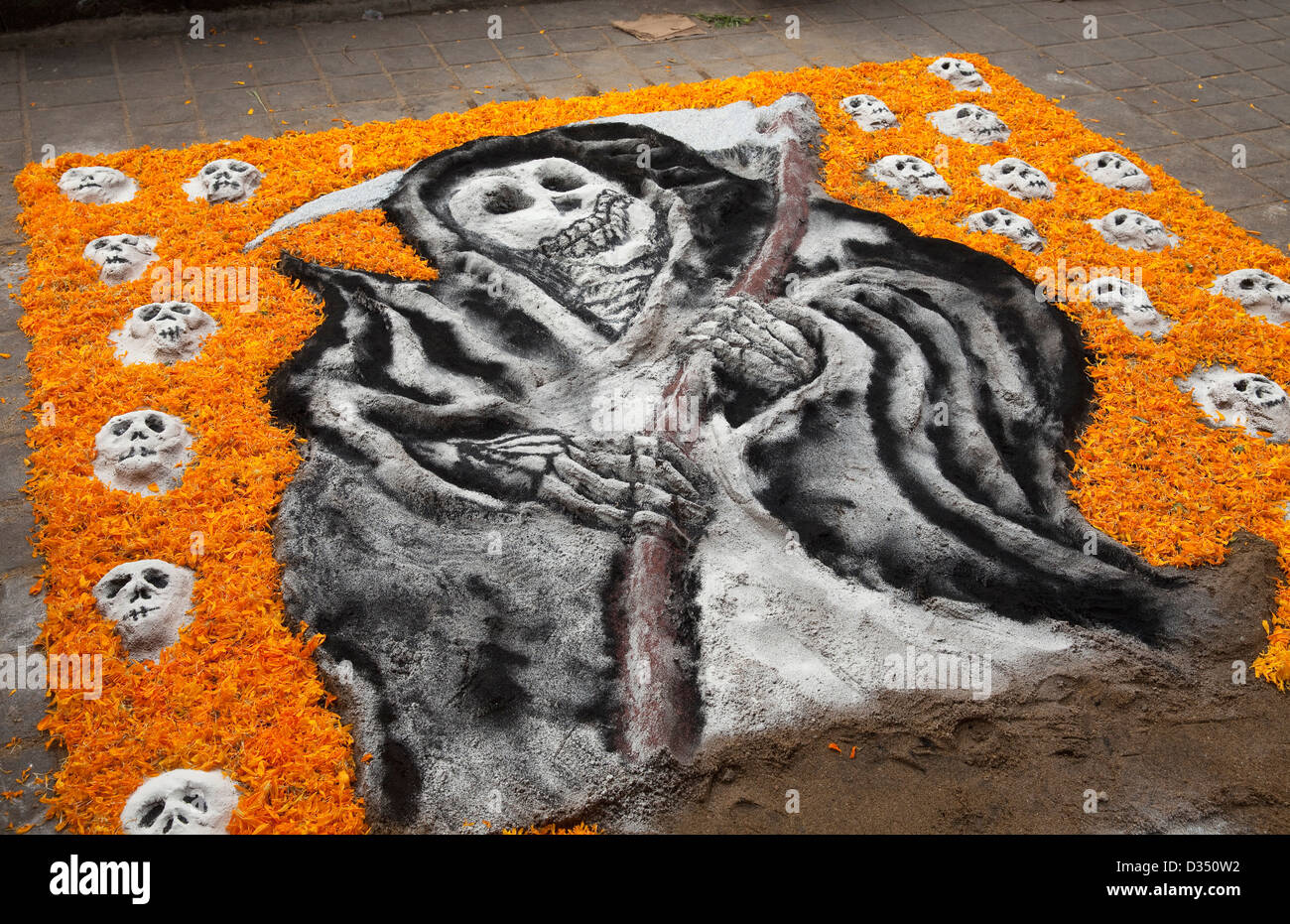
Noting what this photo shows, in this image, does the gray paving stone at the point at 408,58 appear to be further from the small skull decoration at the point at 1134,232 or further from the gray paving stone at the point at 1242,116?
the gray paving stone at the point at 1242,116

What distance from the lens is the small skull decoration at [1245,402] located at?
3.69 metres

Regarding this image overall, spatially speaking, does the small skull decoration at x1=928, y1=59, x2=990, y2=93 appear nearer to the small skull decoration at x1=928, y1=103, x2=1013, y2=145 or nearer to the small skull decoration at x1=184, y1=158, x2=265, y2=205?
the small skull decoration at x1=928, y1=103, x2=1013, y2=145

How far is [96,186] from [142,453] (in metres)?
2.09

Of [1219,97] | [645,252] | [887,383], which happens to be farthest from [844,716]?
[1219,97]

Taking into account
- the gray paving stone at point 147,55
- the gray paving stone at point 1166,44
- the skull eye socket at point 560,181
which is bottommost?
the gray paving stone at point 147,55

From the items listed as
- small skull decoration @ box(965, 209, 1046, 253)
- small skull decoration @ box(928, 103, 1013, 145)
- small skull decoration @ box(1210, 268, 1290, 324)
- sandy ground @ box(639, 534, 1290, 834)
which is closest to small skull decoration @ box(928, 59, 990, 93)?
small skull decoration @ box(928, 103, 1013, 145)

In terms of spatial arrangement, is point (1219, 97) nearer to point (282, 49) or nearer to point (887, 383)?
point (887, 383)

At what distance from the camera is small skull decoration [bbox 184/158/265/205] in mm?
4656

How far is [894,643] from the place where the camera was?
2.84 meters

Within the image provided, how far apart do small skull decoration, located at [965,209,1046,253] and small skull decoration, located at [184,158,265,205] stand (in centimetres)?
342

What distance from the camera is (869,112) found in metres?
5.51

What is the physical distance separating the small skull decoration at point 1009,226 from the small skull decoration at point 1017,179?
0.29m

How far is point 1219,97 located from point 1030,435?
401 centimetres

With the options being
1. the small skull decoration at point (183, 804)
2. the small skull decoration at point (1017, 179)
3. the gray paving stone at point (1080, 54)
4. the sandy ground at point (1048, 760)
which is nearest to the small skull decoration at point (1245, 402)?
the sandy ground at point (1048, 760)
